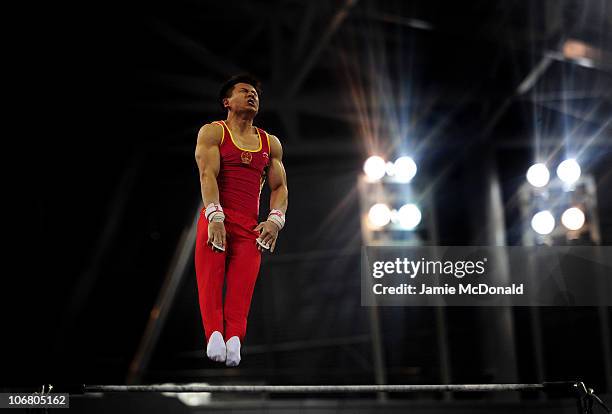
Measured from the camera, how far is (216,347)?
4.46 metres

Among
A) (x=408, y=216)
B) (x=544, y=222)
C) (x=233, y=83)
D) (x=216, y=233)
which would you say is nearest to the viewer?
(x=216, y=233)

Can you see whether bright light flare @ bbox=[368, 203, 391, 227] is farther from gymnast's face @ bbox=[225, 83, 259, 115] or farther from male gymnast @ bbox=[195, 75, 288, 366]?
gymnast's face @ bbox=[225, 83, 259, 115]

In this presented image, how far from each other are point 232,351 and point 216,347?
11 cm

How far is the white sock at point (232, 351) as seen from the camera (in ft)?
14.8

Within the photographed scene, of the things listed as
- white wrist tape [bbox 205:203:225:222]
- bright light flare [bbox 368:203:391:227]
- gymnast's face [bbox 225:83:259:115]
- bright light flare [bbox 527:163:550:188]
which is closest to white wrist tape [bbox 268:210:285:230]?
white wrist tape [bbox 205:203:225:222]

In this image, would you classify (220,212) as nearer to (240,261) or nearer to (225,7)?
(240,261)

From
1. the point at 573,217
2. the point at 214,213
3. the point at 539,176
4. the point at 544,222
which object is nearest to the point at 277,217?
the point at 214,213

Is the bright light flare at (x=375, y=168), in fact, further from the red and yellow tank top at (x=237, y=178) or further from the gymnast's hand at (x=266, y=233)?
the gymnast's hand at (x=266, y=233)

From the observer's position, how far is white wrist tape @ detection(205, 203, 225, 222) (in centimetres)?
438

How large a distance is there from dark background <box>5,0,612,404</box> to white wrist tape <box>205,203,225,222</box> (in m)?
4.80

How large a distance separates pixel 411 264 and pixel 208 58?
5396mm

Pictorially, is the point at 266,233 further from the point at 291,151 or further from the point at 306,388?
the point at 291,151

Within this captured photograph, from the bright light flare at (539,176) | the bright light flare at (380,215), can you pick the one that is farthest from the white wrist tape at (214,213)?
the bright light flare at (539,176)

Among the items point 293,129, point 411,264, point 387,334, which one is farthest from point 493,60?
point 411,264
